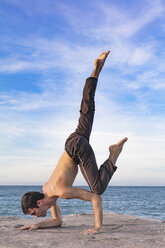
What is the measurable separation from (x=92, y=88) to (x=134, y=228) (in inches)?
102

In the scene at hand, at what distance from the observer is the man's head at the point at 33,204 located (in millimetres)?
3951

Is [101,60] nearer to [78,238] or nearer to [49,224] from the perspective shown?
[78,238]

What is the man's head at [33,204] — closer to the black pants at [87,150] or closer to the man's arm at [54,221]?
the man's arm at [54,221]

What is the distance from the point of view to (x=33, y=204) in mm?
3973

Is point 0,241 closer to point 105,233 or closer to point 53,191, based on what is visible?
point 53,191

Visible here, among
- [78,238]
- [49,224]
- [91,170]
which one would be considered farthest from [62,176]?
[49,224]

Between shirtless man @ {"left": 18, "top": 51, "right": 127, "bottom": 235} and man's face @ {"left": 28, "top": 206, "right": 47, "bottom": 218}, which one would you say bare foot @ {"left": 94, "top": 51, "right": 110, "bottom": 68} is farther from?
man's face @ {"left": 28, "top": 206, "right": 47, "bottom": 218}

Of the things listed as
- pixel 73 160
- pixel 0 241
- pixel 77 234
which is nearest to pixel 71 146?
pixel 73 160

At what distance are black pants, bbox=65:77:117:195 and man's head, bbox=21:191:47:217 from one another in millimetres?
783

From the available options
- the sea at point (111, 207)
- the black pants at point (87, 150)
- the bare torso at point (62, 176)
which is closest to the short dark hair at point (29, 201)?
the bare torso at point (62, 176)

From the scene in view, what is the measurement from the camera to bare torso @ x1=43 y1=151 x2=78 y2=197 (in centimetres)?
402

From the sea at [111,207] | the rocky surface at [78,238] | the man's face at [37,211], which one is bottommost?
the sea at [111,207]

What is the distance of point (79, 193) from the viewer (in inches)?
154

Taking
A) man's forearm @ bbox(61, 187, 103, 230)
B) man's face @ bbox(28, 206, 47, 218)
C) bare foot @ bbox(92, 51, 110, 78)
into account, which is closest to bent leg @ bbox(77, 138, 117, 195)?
man's forearm @ bbox(61, 187, 103, 230)
